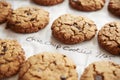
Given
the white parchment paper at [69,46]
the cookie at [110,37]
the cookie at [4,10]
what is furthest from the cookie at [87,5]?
the cookie at [4,10]

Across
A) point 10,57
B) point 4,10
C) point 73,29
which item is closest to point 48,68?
point 10,57

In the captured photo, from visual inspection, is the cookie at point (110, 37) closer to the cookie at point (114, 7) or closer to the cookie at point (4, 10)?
the cookie at point (114, 7)

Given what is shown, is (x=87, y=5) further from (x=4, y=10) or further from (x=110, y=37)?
(x=4, y=10)

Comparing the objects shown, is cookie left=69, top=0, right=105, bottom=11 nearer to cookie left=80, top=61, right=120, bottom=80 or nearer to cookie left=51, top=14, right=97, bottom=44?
cookie left=51, top=14, right=97, bottom=44

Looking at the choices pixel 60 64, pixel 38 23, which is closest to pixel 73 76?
pixel 60 64

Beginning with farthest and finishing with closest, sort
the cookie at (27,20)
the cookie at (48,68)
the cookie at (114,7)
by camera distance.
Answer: the cookie at (114,7) → the cookie at (27,20) → the cookie at (48,68)

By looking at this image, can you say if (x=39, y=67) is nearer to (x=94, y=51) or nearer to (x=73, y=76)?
(x=73, y=76)

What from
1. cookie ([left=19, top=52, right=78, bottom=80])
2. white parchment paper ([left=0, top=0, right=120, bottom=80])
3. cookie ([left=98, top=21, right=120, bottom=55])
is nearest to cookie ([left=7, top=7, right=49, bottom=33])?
white parchment paper ([left=0, top=0, right=120, bottom=80])
